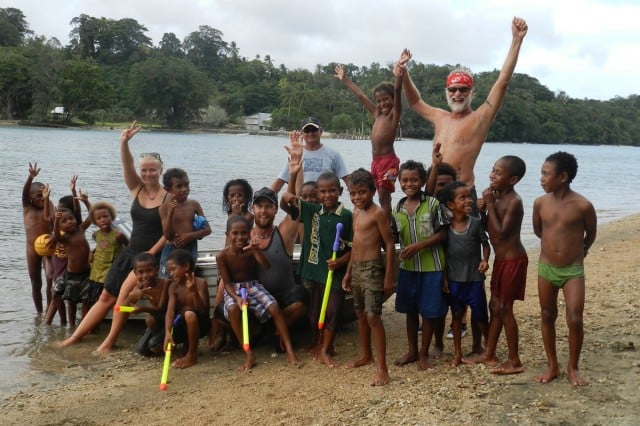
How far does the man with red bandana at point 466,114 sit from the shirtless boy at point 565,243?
108cm

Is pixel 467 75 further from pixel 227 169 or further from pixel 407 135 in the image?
pixel 407 135

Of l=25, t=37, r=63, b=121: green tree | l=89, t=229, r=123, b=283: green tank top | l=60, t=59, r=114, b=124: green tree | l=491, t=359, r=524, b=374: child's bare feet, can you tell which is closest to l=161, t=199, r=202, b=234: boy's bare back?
l=89, t=229, r=123, b=283: green tank top

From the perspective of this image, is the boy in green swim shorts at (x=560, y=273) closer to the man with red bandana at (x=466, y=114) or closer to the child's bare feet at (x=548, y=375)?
the child's bare feet at (x=548, y=375)

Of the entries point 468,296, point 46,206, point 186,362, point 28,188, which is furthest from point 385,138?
point 28,188

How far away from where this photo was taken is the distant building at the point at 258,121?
9472 cm

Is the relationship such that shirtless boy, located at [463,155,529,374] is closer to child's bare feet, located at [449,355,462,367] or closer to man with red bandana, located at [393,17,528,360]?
child's bare feet, located at [449,355,462,367]

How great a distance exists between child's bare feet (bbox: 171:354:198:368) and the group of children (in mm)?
11

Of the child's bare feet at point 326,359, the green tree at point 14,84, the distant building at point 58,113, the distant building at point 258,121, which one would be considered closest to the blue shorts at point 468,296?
the child's bare feet at point 326,359

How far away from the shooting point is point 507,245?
453cm

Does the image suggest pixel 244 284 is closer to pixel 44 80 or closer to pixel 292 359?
pixel 292 359

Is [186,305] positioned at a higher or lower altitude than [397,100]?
lower

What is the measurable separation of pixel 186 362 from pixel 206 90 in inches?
3358

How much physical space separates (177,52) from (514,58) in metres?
130

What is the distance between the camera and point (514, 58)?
17.1 feet
